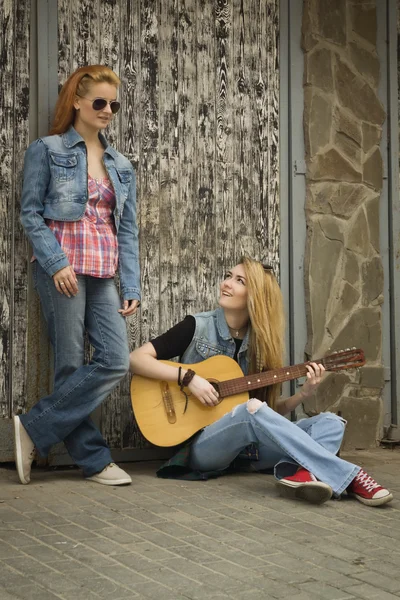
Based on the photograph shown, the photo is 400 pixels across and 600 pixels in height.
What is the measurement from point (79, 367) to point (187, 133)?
5.81ft

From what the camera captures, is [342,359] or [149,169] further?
[149,169]

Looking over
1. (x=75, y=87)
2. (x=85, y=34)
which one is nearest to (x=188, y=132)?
(x=85, y=34)

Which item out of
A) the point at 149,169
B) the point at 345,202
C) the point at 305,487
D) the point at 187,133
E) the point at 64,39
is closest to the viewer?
the point at 305,487

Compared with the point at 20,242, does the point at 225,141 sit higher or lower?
higher

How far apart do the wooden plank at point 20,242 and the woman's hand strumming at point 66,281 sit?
49cm

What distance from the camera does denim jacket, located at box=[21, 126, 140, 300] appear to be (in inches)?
196

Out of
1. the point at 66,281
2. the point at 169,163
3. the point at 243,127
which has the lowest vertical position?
the point at 66,281

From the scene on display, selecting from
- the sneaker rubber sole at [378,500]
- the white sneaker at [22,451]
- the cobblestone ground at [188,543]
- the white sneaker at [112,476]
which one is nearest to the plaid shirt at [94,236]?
the white sneaker at [22,451]

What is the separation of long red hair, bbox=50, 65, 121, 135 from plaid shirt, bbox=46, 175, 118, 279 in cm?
37

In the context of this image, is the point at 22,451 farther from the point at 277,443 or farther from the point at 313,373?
the point at 313,373

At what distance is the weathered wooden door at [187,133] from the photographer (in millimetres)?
5711

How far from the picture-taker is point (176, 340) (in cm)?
537

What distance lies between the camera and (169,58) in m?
5.88

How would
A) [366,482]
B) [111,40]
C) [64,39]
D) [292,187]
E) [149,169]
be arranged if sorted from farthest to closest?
[292,187] < [149,169] < [111,40] < [64,39] < [366,482]
